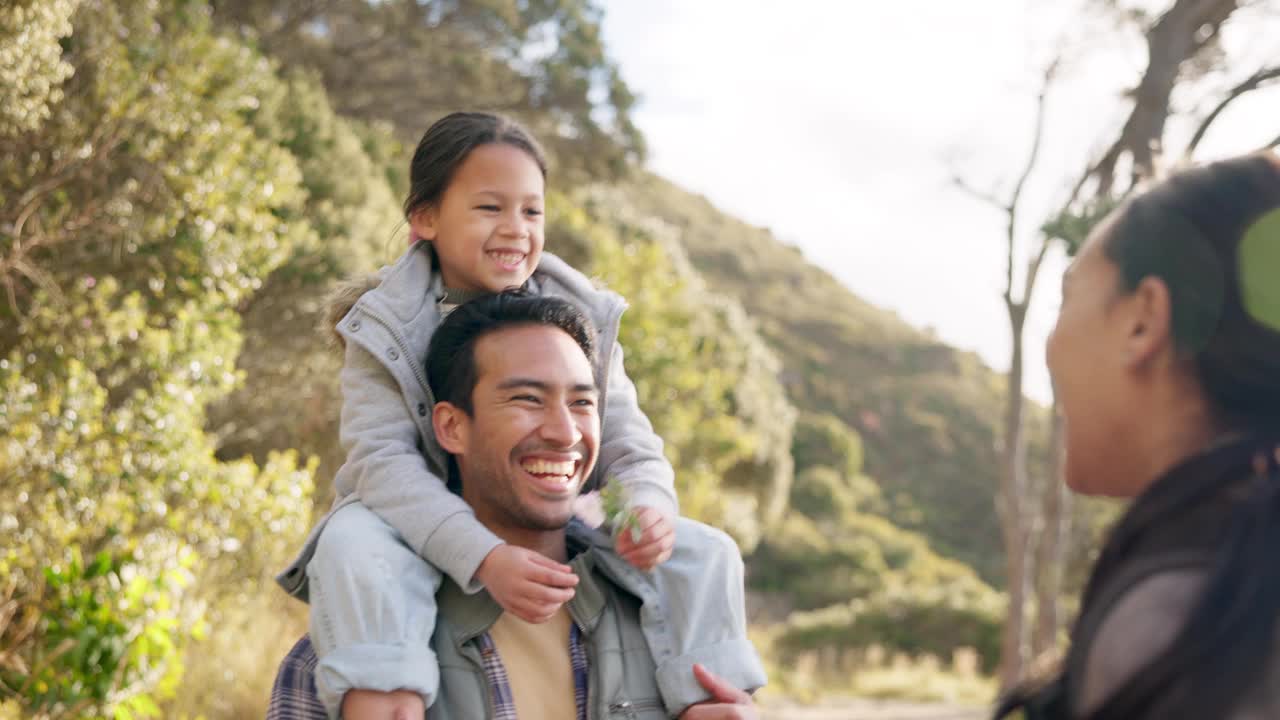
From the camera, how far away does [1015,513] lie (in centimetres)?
1484

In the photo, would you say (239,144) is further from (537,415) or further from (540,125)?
(540,125)

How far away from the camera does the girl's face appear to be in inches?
115

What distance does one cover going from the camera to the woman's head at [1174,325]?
1310 millimetres

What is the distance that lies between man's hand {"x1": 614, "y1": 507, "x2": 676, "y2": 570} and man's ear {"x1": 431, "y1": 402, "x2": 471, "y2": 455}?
399 millimetres

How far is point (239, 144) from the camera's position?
8.26 m

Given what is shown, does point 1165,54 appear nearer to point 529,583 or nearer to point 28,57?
point 28,57

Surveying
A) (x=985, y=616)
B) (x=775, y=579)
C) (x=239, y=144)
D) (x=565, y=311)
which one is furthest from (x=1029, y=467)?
(x=565, y=311)

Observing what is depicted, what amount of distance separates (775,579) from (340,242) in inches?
900

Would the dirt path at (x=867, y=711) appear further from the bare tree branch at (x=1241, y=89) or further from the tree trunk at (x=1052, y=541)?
the bare tree branch at (x=1241, y=89)

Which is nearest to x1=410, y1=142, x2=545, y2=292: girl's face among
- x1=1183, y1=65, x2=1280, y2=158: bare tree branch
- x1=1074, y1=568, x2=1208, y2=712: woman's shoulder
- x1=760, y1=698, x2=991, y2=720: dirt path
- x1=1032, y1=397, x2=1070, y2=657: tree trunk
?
x1=1074, y1=568, x2=1208, y2=712: woman's shoulder

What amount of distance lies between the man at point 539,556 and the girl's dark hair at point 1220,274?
1328 millimetres

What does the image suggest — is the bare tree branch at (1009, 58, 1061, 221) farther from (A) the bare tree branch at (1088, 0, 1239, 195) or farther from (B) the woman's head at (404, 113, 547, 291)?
(B) the woman's head at (404, 113, 547, 291)

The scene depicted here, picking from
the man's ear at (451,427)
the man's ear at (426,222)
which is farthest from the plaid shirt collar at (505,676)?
the man's ear at (426,222)

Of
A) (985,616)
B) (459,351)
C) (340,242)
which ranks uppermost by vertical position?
(340,242)
